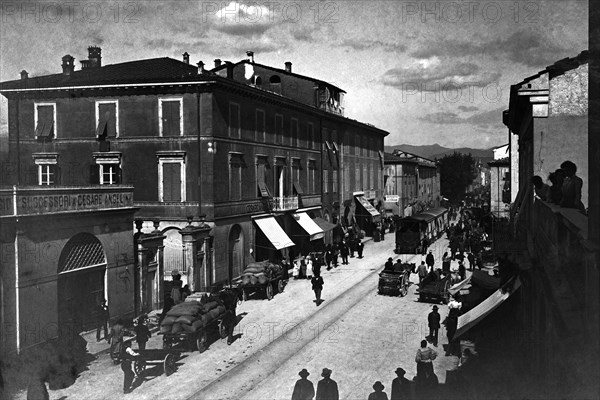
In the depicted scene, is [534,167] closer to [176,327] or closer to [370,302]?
[370,302]

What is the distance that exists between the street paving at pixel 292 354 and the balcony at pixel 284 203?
9.31 meters

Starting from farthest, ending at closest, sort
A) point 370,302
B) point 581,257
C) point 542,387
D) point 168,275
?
point 168,275, point 370,302, point 542,387, point 581,257

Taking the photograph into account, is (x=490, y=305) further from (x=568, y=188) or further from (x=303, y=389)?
(x=303, y=389)

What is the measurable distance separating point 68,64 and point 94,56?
190 cm

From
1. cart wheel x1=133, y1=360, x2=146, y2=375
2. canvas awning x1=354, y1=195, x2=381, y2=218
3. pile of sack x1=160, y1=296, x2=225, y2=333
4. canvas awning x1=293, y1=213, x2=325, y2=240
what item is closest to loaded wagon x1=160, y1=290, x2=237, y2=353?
pile of sack x1=160, y1=296, x2=225, y2=333

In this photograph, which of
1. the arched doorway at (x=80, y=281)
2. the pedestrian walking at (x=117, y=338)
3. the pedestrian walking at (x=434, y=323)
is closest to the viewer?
the pedestrian walking at (x=117, y=338)

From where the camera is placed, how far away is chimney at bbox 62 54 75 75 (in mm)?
31922

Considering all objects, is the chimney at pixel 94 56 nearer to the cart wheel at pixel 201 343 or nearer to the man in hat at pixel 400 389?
the cart wheel at pixel 201 343

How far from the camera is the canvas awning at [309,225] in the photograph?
3712 cm

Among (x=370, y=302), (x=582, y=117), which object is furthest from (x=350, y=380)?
(x=582, y=117)

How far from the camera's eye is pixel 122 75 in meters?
27.8

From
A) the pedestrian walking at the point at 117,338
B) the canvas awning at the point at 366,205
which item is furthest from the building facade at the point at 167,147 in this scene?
the canvas awning at the point at 366,205

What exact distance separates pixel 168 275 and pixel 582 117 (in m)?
19.3

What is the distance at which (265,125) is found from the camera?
1294 inches
